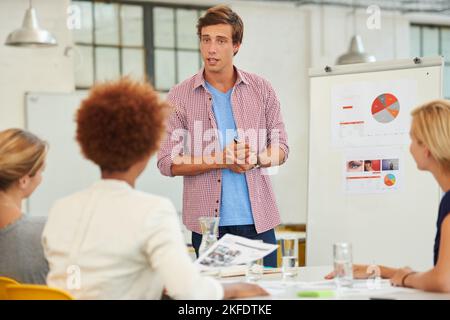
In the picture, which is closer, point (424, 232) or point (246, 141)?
point (246, 141)

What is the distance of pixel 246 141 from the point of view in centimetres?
294

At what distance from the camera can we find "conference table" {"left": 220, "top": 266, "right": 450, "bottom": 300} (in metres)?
1.99

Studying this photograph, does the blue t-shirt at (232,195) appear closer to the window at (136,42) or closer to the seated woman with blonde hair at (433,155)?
the seated woman with blonde hair at (433,155)

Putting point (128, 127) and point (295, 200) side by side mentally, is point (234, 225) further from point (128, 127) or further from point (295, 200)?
point (295, 200)

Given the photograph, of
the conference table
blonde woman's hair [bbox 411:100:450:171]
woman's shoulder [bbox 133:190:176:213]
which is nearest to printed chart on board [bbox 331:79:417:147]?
the conference table

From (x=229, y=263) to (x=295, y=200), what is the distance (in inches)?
256

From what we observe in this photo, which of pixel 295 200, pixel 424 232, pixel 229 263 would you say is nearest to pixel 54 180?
pixel 295 200

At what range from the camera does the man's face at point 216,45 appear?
296 cm

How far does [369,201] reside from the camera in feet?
12.6

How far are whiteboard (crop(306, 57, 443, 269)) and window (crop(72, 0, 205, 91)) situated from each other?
4.01 m

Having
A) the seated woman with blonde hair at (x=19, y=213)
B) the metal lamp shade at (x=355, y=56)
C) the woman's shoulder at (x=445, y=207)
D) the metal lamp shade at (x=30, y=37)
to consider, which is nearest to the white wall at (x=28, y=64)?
the metal lamp shade at (x=30, y=37)

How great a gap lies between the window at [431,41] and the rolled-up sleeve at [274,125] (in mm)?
6729

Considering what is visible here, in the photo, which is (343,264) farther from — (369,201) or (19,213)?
(369,201)

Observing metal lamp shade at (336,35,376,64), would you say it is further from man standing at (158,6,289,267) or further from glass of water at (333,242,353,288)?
glass of water at (333,242,353,288)
